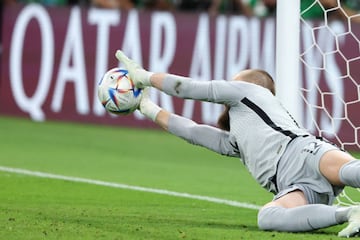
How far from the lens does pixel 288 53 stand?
8703 millimetres

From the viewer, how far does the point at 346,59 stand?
13.3 meters

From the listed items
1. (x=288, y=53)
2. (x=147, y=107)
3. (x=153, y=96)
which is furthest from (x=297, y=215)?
(x=153, y=96)

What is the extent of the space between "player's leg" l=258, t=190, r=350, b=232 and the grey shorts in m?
0.06

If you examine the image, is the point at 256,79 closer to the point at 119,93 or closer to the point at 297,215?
the point at 119,93

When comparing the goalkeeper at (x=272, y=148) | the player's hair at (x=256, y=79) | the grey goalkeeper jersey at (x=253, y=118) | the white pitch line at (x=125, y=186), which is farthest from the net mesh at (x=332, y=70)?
the grey goalkeeper jersey at (x=253, y=118)

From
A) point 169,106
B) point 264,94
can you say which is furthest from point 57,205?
point 169,106

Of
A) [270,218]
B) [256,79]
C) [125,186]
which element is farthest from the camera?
[125,186]

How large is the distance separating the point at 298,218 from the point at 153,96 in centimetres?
812

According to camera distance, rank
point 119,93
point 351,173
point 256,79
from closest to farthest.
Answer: point 351,173
point 256,79
point 119,93

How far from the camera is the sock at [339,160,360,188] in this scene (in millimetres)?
7000

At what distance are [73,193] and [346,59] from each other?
507 cm

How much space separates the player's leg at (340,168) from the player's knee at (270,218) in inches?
13.9

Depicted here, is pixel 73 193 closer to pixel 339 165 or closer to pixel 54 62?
pixel 339 165

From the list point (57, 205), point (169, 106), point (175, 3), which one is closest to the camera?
point (57, 205)
